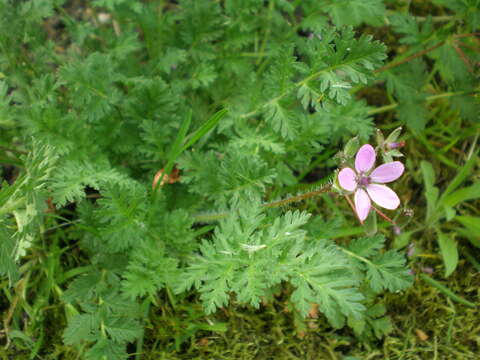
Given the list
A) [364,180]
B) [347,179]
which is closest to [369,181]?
[364,180]

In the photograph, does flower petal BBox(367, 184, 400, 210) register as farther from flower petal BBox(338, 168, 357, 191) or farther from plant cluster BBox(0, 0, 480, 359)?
flower petal BBox(338, 168, 357, 191)

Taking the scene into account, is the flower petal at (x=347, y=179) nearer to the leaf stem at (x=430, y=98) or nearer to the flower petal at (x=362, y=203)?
the flower petal at (x=362, y=203)

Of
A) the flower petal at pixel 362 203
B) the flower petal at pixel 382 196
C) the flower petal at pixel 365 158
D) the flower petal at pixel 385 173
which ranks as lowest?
the flower petal at pixel 382 196

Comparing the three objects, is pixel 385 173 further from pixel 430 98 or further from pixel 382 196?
pixel 430 98

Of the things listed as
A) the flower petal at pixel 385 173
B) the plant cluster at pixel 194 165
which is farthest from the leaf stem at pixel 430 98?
the flower petal at pixel 385 173

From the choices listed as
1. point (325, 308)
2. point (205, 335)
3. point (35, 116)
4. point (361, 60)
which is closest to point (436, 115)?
point (361, 60)

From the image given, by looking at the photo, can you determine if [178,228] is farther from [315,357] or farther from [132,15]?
[132,15]

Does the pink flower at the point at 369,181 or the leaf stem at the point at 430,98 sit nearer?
the pink flower at the point at 369,181

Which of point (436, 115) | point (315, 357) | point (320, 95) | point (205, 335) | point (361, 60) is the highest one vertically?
point (361, 60)
